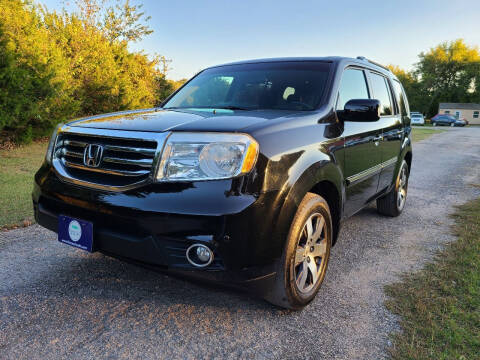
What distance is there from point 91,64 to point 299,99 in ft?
36.9

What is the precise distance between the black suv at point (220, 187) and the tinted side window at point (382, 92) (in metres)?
1.03

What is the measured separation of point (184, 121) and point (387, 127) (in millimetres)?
2524

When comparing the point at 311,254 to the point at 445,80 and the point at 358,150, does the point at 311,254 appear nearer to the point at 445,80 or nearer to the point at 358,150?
the point at 358,150

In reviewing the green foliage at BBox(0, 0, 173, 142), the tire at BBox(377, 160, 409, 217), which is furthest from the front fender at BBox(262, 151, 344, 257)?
the green foliage at BBox(0, 0, 173, 142)

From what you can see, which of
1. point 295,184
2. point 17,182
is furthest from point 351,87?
point 17,182

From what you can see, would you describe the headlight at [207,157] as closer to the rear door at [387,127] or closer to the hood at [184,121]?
the hood at [184,121]

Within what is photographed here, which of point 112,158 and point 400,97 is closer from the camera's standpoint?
point 112,158

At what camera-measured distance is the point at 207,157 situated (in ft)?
6.56

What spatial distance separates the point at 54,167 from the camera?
2.47m

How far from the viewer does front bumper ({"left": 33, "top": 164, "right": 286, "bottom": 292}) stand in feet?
6.22

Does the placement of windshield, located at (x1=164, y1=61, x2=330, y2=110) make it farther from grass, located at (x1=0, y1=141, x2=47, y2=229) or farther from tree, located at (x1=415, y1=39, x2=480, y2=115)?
tree, located at (x1=415, y1=39, x2=480, y2=115)

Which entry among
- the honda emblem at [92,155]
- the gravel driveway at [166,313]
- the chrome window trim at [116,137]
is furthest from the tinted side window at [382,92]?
the honda emblem at [92,155]

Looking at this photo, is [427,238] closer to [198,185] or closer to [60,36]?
[198,185]

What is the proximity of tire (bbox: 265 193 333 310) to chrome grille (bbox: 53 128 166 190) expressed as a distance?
93cm
